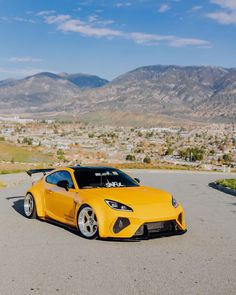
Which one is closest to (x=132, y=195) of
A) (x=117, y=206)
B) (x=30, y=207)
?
(x=117, y=206)

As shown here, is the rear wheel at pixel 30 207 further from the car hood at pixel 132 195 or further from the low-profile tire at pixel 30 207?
the car hood at pixel 132 195

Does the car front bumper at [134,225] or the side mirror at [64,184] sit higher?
the side mirror at [64,184]

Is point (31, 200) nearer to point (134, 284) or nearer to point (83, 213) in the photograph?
point (83, 213)

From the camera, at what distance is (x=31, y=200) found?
36.0 ft

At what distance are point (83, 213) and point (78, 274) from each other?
2440mm

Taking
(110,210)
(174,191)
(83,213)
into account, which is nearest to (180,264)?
(110,210)

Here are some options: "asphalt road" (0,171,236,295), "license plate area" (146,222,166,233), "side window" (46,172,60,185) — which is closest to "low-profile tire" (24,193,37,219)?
"asphalt road" (0,171,236,295)

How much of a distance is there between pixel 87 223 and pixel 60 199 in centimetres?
109

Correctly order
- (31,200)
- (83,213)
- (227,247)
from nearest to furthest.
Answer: (227,247) < (83,213) < (31,200)

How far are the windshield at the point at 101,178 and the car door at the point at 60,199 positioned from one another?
0.73 ft

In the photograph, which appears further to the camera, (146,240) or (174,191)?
(174,191)

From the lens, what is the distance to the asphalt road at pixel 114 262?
5941 mm

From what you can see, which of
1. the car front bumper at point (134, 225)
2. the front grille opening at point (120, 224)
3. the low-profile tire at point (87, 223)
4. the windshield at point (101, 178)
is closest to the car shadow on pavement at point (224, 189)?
the windshield at point (101, 178)

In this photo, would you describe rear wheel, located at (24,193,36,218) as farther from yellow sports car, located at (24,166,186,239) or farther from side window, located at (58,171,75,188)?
side window, located at (58,171,75,188)
